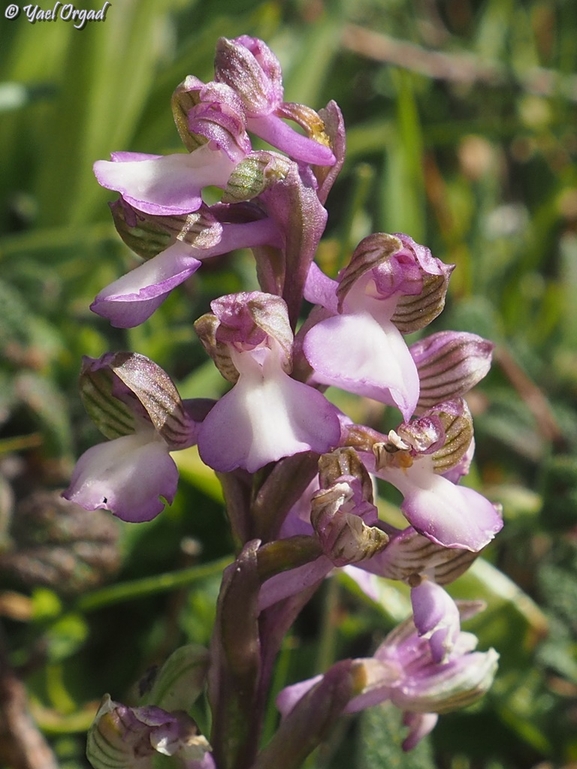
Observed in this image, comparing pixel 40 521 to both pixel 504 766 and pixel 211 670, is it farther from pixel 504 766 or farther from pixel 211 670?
pixel 504 766

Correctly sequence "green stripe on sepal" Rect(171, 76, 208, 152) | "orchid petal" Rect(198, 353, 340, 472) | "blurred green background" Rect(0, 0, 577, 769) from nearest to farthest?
"orchid petal" Rect(198, 353, 340, 472) → "green stripe on sepal" Rect(171, 76, 208, 152) → "blurred green background" Rect(0, 0, 577, 769)

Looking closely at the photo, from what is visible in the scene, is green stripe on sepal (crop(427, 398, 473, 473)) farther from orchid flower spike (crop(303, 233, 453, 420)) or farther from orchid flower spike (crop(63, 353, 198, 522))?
orchid flower spike (crop(63, 353, 198, 522))

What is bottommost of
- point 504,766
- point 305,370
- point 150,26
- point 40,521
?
point 504,766

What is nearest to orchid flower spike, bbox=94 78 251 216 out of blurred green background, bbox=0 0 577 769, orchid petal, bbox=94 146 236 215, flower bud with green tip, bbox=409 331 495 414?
orchid petal, bbox=94 146 236 215

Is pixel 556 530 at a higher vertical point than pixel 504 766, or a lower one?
higher

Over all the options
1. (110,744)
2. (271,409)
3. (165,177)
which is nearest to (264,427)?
(271,409)

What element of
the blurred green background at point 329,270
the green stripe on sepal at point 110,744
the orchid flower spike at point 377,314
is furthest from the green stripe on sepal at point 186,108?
the blurred green background at point 329,270

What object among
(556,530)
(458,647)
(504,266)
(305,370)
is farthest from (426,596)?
(504,266)

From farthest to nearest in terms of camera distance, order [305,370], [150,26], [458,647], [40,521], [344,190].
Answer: [344,190] → [150,26] → [40,521] → [458,647] → [305,370]
